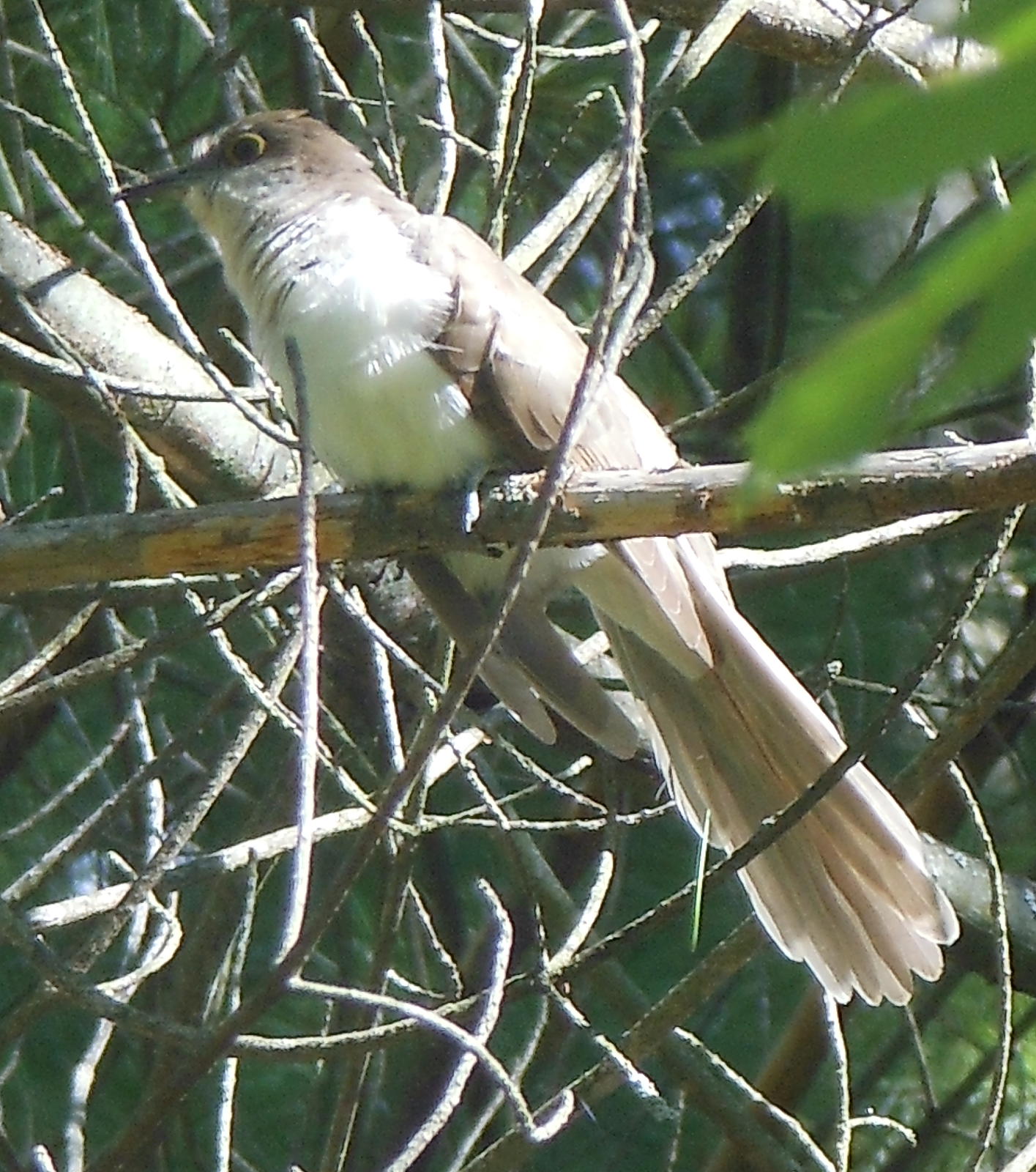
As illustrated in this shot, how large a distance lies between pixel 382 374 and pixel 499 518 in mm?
351

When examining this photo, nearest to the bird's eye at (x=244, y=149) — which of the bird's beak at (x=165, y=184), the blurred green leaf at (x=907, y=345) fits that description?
the bird's beak at (x=165, y=184)

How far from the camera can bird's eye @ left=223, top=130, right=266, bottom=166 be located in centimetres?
324

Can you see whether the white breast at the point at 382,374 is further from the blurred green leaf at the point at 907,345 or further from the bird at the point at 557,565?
the blurred green leaf at the point at 907,345

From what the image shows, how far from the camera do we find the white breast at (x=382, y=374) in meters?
2.71

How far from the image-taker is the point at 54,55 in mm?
2652

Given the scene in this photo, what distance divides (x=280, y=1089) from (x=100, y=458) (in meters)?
1.48

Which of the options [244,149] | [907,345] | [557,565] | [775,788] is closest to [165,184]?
[244,149]

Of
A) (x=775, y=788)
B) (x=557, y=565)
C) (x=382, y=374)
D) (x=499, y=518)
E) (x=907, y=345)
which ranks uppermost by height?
(x=907, y=345)

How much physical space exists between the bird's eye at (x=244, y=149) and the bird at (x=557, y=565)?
111 millimetres

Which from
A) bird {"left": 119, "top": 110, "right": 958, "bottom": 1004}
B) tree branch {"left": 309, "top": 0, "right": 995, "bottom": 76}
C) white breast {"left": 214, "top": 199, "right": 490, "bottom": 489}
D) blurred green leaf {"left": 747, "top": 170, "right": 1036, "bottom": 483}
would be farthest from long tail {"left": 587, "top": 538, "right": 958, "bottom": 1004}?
blurred green leaf {"left": 747, "top": 170, "right": 1036, "bottom": 483}

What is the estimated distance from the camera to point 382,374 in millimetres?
2715

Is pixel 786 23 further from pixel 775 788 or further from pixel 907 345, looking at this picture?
pixel 907 345

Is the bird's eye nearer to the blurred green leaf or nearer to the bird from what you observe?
the bird

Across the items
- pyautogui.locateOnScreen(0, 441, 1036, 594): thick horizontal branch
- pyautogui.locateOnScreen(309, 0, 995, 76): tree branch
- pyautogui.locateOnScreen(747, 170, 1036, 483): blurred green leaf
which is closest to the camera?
pyautogui.locateOnScreen(747, 170, 1036, 483): blurred green leaf
